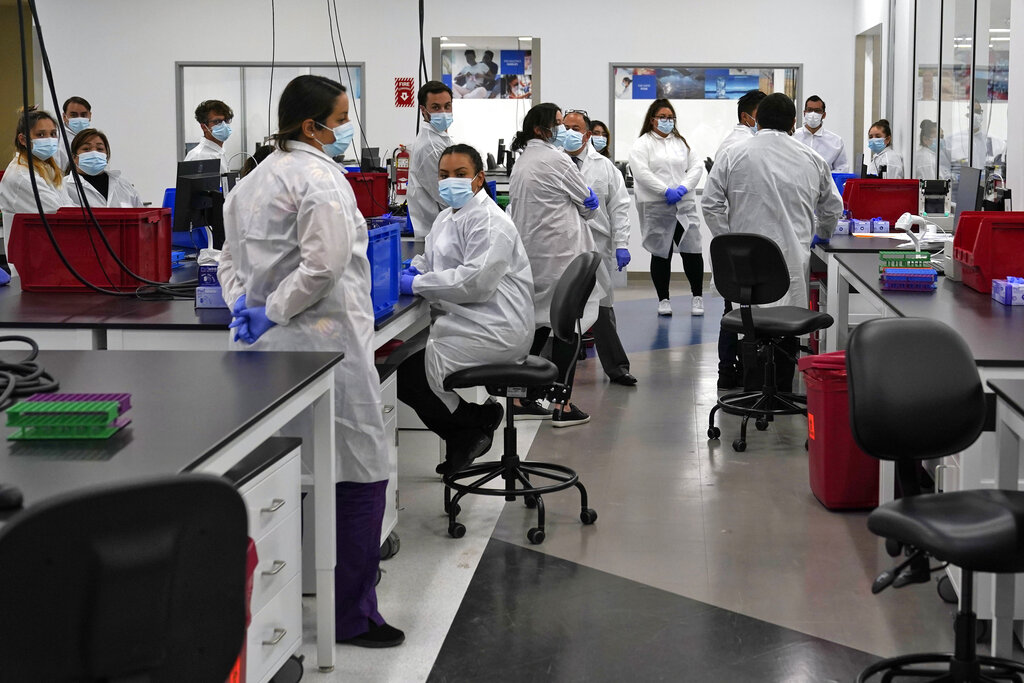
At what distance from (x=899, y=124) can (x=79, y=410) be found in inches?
292

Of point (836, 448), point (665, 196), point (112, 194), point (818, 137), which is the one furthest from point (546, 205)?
point (818, 137)

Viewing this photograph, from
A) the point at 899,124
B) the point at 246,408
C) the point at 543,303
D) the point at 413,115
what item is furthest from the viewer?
the point at 413,115

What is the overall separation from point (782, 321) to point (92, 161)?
132 inches

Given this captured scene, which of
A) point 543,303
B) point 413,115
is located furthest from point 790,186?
point 413,115

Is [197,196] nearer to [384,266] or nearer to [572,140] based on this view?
[384,266]

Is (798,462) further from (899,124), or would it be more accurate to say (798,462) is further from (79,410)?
(899,124)

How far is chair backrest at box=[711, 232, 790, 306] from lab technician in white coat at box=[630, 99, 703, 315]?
276 cm

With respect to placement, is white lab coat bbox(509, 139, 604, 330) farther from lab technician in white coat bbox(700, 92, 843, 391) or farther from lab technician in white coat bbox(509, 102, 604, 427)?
lab technician in white coat bbox(700, 92, 843, 391)

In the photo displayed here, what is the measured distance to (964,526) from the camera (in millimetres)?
2137

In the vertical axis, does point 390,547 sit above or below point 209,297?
below

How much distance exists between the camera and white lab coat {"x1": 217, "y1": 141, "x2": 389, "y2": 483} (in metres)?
2.61

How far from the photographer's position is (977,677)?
7.48 ft

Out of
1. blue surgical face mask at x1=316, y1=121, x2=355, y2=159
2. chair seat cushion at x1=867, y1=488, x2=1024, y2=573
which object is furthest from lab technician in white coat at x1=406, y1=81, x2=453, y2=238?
chair seat cushion at x1=867, y1=488, x2=1024, y2=573

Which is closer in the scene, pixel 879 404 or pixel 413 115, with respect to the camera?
pixel 879 404
